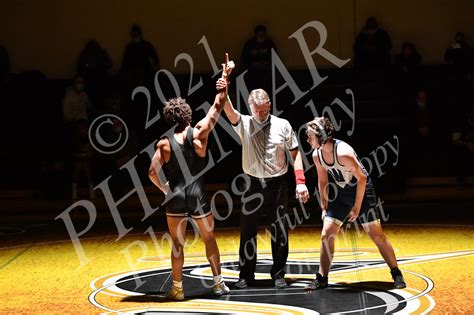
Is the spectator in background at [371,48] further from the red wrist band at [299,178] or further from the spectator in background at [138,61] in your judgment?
the red wrist band at [299,178]

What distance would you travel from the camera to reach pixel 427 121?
1441 cm

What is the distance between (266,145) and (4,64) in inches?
414

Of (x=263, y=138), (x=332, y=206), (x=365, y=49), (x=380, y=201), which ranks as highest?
(x=365, y=49)

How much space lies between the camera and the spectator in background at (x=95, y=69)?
1548cm

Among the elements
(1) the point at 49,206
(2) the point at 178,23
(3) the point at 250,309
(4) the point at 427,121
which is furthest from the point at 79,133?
(3) the point at 250,309

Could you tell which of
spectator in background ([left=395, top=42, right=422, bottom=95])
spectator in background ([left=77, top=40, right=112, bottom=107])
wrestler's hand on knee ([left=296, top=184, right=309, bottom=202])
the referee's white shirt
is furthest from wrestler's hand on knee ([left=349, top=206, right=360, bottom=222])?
spectator in background ([left=77, top=40, right=112, bottom=107])

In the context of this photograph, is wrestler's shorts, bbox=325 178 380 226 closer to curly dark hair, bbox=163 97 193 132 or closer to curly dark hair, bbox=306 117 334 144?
curly dark hair, bbox=306 117 334 144

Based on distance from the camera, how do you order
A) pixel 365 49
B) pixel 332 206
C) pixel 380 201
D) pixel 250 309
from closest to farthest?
pixel 250 309 → pixel 332 206 → pixel 380 201 → pixel 365 49

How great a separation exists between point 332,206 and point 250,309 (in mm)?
1259

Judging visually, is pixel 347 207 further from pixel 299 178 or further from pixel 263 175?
pixel 263 175

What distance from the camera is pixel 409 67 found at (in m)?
15.4

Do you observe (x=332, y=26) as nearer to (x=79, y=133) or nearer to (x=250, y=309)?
(x=79, y=133)

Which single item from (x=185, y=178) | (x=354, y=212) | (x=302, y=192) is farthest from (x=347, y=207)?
(x=185, y=178)

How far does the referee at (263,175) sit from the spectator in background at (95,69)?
8.51m
